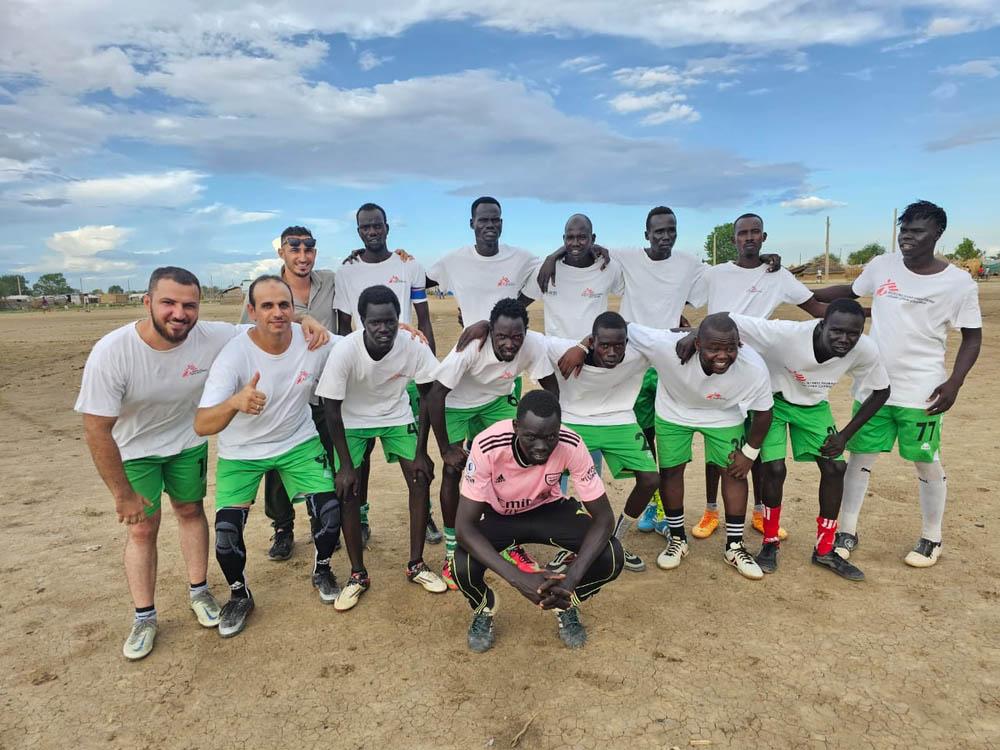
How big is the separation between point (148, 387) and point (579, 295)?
3.30 metres

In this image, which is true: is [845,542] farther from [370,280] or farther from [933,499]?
[370,280]

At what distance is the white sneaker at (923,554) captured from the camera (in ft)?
15.1

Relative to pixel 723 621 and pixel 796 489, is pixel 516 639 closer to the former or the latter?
pixel 723 621

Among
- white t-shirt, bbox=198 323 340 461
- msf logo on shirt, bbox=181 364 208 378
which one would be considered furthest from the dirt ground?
msf logo on shirt, bbox=181 364 208 378

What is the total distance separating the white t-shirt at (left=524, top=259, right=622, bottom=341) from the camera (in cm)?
543

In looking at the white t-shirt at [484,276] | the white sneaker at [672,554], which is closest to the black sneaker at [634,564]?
the white sneaker at [672,554]

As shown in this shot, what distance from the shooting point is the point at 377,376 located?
4.53 m

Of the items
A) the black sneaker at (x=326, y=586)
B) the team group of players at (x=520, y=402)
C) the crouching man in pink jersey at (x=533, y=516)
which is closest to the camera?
the crouching man in pink jersey at (x=533, y=516)

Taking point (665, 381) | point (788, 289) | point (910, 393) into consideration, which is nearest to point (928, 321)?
point (910, 393)

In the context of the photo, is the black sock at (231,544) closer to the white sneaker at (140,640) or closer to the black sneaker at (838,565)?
the white sneaker at (140,640)

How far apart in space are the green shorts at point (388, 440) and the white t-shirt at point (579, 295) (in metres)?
1.52

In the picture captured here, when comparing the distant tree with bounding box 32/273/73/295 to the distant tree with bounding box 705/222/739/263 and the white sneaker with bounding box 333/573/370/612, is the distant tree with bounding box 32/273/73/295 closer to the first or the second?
the distant tree with bounding box 705/222/739/263

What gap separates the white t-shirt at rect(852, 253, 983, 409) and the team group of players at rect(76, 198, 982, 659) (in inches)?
0.6

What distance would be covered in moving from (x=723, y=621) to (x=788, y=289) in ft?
8.99
